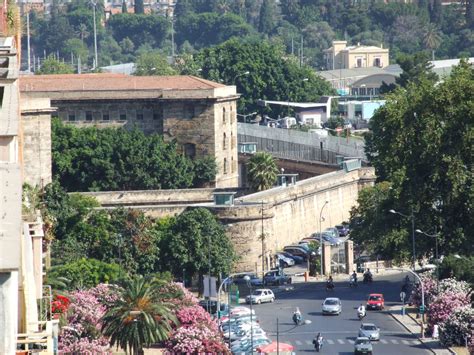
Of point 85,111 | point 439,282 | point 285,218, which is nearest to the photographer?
point 439,282

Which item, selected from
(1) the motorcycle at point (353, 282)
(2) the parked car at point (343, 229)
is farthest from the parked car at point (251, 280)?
(2) the parked car at point (343, 229)

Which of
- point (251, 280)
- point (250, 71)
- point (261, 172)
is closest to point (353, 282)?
point (251, 280)

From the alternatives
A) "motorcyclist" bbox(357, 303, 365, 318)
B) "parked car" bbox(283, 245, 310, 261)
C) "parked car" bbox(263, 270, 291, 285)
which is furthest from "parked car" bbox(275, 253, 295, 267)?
"motorcyclist" bbox(357, 303, 365, 318)

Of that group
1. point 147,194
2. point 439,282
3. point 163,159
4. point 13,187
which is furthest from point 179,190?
point 13,187

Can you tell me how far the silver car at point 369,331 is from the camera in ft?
264

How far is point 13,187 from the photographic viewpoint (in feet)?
56.2

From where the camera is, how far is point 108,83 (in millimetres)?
139875

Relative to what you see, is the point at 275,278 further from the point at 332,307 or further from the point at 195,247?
the point at 332,307

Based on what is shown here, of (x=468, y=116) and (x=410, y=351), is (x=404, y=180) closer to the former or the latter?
(x=468, y=116)

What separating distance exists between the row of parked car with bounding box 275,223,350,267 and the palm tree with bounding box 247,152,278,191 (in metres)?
6.08

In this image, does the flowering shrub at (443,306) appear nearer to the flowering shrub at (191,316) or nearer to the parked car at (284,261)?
the flowering shrub at (191,316)

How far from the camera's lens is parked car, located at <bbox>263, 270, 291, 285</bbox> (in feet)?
334

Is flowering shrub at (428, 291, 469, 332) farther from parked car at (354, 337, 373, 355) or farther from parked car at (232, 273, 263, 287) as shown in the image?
parked car at (232, 273, 263, 287)

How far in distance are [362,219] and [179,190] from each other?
40.2ft
